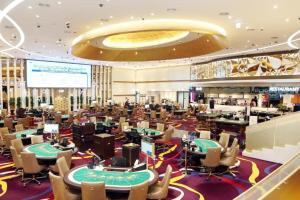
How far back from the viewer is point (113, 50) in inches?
463

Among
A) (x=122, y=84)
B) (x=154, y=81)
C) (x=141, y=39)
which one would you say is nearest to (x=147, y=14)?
(x=141, y=39)

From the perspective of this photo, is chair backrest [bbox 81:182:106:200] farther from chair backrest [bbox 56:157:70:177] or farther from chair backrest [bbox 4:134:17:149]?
chair backrest [bbox 4:134:17:149]

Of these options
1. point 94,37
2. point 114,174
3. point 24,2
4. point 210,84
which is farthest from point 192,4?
point 210,84

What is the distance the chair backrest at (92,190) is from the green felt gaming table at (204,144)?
381 cm

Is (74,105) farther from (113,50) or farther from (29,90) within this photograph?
(113,50)

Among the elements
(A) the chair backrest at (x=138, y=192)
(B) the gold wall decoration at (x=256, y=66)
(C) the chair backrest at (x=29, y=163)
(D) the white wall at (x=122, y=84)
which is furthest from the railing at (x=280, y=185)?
(D) the white wall at (x=122, y=84)

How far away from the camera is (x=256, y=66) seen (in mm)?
17781

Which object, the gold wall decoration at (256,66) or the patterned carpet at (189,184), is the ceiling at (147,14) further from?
the gold wall decoration at (256,66)

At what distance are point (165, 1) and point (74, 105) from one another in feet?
64.4

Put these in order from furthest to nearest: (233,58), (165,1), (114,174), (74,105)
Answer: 1. (74,105)
2. (233,58)
3. (165,1)
4. (114,174)

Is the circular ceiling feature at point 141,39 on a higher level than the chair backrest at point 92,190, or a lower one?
higher

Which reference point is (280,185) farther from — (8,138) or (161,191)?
(8,138)

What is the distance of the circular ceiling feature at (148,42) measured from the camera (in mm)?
8891

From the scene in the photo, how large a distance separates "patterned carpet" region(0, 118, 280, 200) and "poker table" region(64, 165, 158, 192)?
1.15 metres
